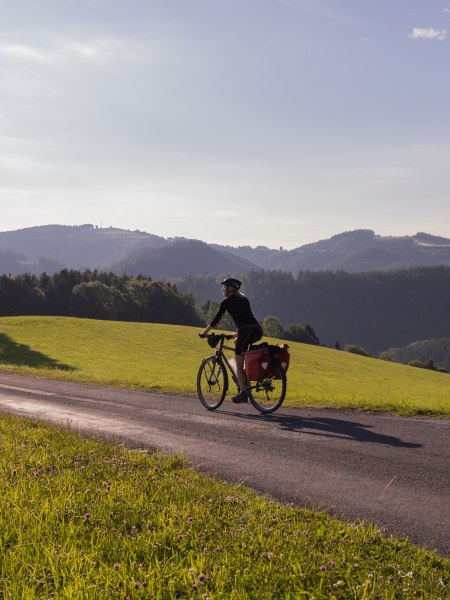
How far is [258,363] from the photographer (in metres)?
11.8

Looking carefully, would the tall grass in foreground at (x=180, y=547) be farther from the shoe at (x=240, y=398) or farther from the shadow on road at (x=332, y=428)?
the shoe at (x=240, y=398)

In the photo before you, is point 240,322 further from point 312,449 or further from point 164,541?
point 164,541

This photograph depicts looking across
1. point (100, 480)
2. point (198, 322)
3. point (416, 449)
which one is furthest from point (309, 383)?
point (198, 322)

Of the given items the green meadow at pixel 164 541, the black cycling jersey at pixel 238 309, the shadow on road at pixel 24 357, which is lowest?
the shadow on road at pixel 24 357

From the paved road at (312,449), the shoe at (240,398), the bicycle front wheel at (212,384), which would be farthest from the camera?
the bicycle front wheel at (212,384)

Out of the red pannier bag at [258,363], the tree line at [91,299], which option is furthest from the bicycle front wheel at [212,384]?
the tree line at [91,299]

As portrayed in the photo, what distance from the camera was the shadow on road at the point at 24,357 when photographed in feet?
119

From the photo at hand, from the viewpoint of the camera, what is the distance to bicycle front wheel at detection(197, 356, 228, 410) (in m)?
12.7

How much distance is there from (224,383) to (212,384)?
1.85ft

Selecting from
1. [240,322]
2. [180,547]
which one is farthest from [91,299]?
[180,547]

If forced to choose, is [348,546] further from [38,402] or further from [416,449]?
[38,402]

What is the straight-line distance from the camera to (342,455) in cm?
787

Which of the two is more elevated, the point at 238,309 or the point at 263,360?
the point at 238,309

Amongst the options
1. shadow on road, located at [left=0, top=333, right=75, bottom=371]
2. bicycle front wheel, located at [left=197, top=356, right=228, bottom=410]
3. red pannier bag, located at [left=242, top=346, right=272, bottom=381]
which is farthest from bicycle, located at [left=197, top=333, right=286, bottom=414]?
shadow on road, located at [left=0, top=333, right=75, bottom=371]
